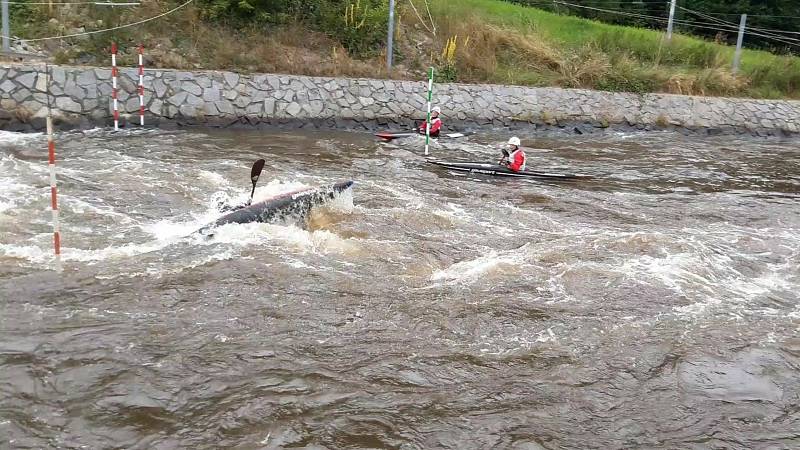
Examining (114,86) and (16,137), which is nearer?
(16,137)

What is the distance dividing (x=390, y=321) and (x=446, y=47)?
14519 millimetres

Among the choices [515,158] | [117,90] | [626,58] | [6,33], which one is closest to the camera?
[515,158]

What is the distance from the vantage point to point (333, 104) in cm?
1609

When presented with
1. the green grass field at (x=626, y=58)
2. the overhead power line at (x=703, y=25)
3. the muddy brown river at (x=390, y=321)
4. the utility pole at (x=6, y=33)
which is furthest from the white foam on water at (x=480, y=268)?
the overhead power line at (x=703, y=25)

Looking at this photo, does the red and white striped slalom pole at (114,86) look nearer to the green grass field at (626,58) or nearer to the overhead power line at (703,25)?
the green grass field at (626,58)

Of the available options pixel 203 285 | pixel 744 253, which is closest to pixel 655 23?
pixel 744 253

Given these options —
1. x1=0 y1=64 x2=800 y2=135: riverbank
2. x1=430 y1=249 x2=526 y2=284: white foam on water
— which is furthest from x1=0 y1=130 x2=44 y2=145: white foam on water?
x1=430 y1=249 x2=526 y2=284: white foam on water

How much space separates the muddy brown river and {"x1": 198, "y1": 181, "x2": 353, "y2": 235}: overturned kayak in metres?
0.14

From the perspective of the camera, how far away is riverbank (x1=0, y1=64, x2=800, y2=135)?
13219 millimetres

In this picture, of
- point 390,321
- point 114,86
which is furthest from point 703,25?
point 390,321

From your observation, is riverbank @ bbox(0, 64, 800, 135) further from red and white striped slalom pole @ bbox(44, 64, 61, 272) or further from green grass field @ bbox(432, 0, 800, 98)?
red and white striped slalom pole @ bbox(44, 64, 61, 272)

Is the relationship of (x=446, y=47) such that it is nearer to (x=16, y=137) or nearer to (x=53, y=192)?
(x=16, y=137)

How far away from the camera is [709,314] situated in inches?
238

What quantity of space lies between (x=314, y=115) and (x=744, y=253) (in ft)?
33.6
